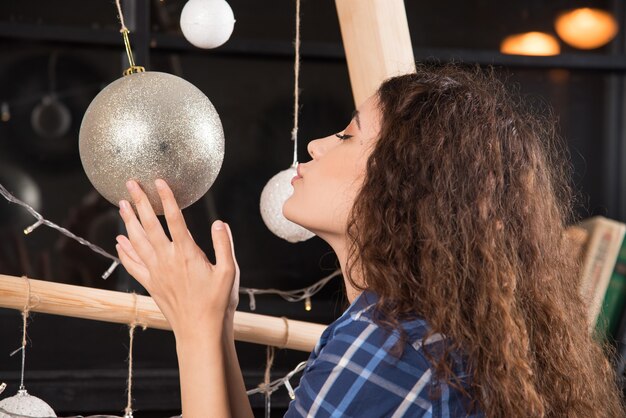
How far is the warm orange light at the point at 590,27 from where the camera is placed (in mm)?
2162

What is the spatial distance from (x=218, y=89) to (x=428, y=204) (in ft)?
3.87

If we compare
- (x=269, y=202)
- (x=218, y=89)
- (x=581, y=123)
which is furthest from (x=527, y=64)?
(x=269, y=202)

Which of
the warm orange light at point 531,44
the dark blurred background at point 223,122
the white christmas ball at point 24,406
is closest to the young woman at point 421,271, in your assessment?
the white christmas ball at point 24,406

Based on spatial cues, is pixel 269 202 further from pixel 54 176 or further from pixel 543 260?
pixel 54 176

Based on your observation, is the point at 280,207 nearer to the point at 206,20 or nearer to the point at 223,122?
the point at 206,20

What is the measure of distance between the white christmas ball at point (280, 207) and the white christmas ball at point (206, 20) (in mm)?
224

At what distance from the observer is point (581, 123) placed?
2156 mm

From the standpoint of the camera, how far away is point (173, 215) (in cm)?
85

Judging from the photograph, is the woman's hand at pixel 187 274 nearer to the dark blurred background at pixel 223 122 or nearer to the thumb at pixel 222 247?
the thumb at pixel 222 247

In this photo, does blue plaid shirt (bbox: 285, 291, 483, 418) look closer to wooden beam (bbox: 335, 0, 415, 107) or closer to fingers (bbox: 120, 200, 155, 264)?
fingers (bbox: 120, 200, 155, 264)

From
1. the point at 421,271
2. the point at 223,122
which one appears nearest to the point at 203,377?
the point at 421,271

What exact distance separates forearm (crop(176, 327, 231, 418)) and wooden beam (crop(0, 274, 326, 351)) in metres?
0.17

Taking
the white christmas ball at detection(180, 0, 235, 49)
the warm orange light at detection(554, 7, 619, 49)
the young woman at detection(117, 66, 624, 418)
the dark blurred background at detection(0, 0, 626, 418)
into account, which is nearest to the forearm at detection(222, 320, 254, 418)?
the young woman at detection(117, 66, 624, 418)

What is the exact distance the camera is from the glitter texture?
2.66ft
